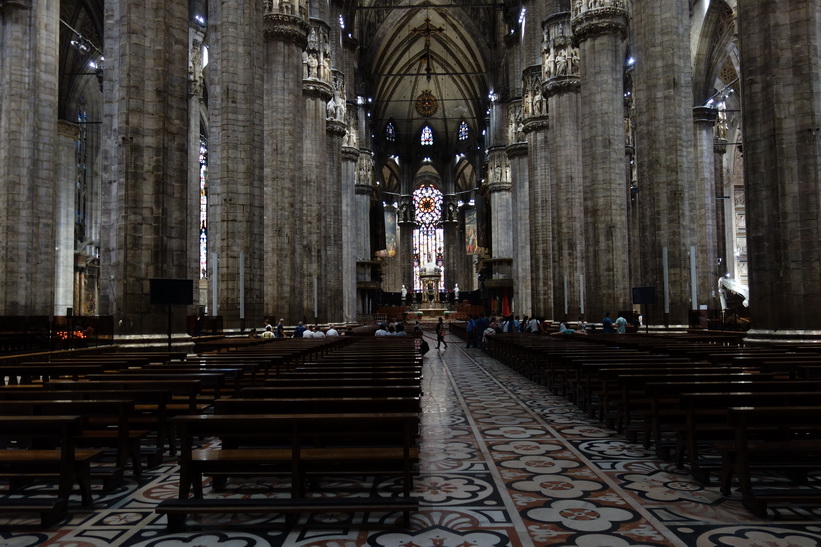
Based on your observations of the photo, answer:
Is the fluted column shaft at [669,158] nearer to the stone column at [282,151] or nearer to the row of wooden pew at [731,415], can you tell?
the row of wooden pew at [731,415]

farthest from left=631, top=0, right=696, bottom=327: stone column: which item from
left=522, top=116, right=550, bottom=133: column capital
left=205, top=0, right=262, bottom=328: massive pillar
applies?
left=522, top=116, right=550, bottom=133: column capital

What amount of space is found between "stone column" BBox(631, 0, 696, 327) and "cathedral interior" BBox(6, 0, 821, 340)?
2.3 inches

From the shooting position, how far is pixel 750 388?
5676mm

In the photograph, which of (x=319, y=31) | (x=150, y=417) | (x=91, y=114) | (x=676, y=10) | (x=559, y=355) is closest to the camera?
(x=150, y=417)

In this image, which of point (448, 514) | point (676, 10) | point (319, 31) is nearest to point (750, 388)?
point (448, 514)

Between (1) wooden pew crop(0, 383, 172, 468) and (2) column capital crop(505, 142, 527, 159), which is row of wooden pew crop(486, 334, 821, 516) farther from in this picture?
(2) column capital crop(505, 142, 527, 159)

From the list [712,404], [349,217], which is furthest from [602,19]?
[349,217]

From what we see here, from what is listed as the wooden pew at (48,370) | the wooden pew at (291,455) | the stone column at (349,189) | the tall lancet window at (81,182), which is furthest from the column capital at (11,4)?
the stone column at (349,189)

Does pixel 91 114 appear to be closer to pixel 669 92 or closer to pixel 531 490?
pixel 669 92

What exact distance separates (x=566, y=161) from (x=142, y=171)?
65.3 ft

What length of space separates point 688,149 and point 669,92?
1.75 m

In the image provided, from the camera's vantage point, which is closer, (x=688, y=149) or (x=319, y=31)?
(x=688, y=149)

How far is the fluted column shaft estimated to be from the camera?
18125mm

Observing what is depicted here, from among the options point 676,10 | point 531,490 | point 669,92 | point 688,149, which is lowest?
point 531,490
